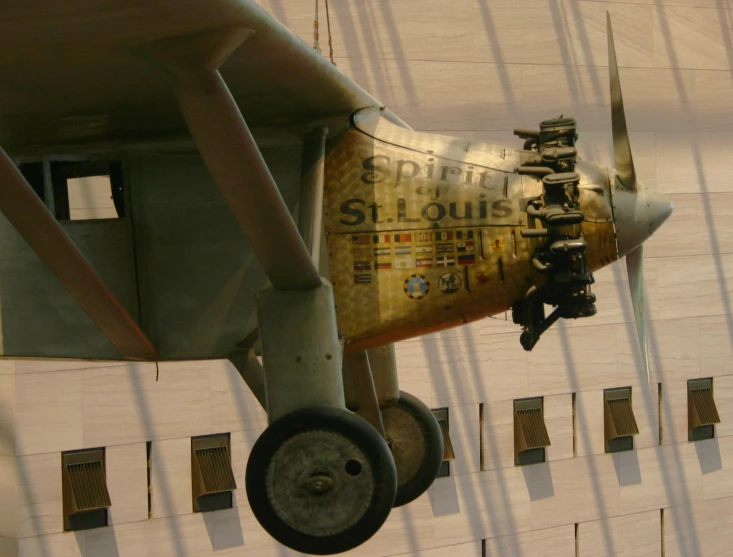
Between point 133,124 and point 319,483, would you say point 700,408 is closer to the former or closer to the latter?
point 319,483

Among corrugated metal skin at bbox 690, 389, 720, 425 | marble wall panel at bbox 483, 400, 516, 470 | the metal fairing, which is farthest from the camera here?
corrugated metal skin at bbox 690, 389, 720, 425

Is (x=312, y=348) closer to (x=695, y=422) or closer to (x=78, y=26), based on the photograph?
(x=78, y=26)

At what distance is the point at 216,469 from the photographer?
12.2m

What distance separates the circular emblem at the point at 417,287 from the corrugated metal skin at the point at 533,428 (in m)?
7.63

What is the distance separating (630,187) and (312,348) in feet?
6.67

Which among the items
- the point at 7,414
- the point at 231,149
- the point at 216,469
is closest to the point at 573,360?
the point at 216,469

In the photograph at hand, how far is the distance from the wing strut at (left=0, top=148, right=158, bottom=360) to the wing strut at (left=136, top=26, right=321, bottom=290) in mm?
883

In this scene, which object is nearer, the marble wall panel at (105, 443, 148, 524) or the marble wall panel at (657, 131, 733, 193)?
the marble wall panel at (105, 443, 148, 524)

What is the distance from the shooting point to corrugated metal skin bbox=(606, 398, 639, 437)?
14.1 metres

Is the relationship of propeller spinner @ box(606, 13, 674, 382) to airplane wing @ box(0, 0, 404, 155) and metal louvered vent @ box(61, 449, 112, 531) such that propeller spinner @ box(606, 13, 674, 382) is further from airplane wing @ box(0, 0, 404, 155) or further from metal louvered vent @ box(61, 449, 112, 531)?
metal louvered vent @ box(61, 449, 112, 531)

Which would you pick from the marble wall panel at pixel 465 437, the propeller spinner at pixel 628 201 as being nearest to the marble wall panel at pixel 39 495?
the marble wall panel at pixel 465 437

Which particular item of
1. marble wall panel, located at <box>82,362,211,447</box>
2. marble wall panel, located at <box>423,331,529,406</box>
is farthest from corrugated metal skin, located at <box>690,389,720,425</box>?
marble wall panel, located at <box>82,362,211,447</box>

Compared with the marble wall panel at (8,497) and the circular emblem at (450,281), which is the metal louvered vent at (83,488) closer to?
the marble wall panel at (8,497)

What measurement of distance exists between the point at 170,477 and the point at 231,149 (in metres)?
7.44
